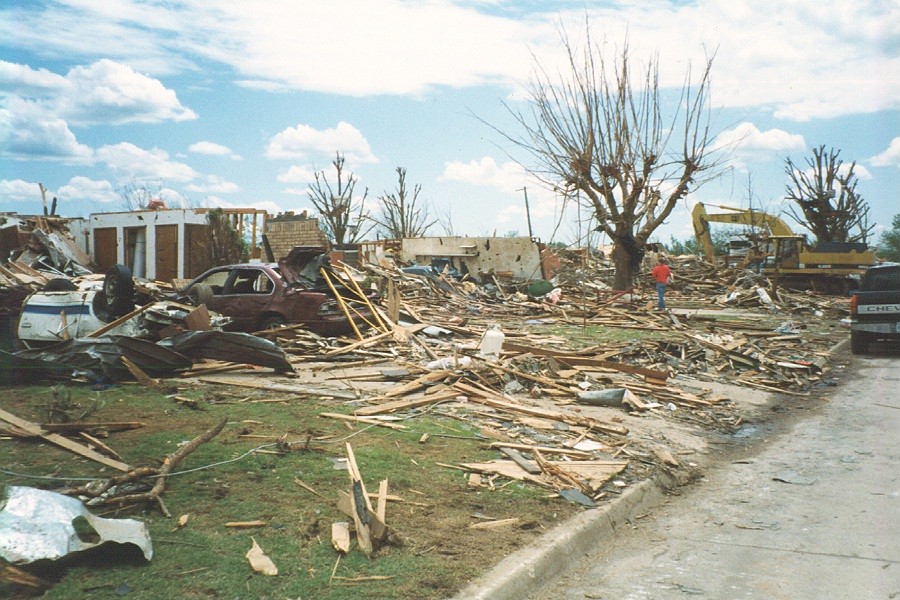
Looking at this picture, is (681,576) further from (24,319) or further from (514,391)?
(24,319)

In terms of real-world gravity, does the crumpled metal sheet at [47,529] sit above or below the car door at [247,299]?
below

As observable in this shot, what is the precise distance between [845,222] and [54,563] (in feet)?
158

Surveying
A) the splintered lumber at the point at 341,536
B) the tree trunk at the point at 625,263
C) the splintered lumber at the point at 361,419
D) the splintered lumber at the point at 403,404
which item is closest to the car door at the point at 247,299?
the splintered lumber at the point at 403,404

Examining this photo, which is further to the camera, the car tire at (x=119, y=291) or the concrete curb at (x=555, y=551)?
the car tire at (x=119, y=291)

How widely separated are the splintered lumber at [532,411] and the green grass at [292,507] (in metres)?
0.98

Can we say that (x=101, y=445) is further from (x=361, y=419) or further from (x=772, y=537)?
(x=772, y=537)

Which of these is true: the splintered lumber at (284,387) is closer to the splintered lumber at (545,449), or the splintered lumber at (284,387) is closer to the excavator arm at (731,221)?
the splintered lumber at (545,449)

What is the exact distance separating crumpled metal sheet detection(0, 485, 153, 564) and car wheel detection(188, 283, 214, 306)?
9.83m

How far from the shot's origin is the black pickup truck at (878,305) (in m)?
16.1

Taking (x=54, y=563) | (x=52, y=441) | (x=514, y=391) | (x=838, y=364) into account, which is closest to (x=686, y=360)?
(x=838, y=364)

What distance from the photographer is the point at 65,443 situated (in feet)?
20.8

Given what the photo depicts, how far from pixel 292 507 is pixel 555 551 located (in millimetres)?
1808

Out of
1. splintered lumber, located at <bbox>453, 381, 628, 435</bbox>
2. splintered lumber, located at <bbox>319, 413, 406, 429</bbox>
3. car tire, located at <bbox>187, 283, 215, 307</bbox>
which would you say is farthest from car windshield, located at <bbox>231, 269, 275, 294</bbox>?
splintered lumber, located at <bbox>319, 413, 406, 429</bbox>

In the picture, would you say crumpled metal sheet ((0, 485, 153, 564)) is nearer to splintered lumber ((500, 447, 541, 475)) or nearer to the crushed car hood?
splintered lumber ((500, 447, 541, 475))
